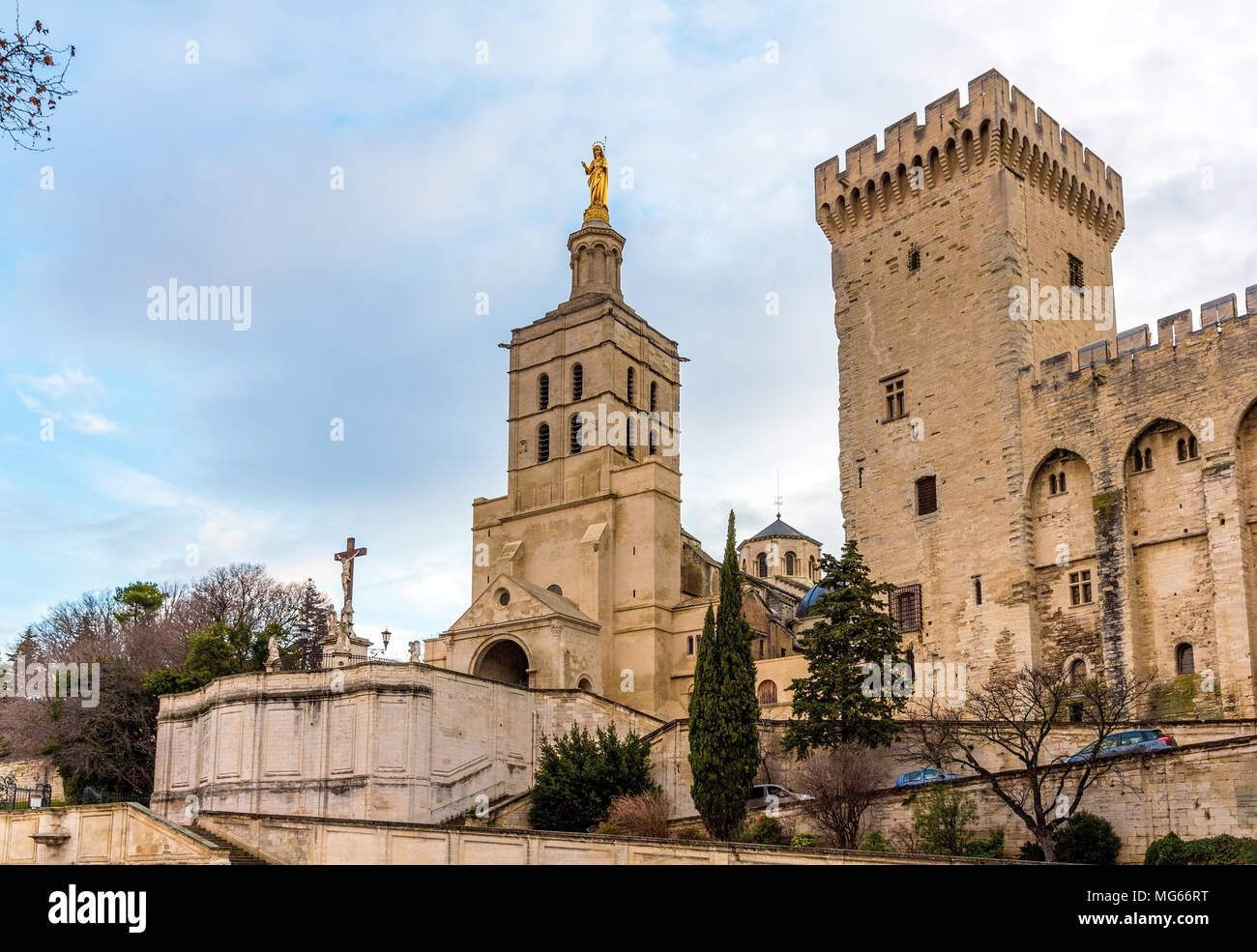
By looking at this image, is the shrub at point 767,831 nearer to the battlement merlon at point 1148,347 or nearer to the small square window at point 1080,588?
the small square window at point 1080,588

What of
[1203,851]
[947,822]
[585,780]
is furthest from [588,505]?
[1203,851]

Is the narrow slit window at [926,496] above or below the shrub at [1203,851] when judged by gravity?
above

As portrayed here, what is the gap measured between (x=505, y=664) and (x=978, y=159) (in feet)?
84.6

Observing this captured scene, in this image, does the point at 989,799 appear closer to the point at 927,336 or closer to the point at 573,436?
the point at 927,336

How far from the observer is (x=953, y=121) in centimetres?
4025

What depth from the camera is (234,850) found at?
29359mm

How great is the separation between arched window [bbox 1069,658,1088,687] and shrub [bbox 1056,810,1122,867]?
9.69 meters

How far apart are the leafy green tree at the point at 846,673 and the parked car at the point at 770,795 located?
103 cm

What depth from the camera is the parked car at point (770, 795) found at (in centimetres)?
3125

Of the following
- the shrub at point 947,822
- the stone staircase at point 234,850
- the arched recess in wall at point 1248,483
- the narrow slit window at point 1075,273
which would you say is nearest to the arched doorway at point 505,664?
the stone staircase at point 234,850
